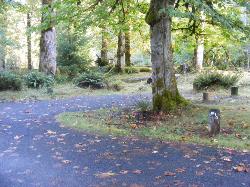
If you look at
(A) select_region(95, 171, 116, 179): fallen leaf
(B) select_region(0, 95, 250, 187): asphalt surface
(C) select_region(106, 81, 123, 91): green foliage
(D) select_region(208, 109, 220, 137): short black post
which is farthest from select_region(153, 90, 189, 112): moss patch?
(C) select_region(106, 81, 123, 91): green foliage

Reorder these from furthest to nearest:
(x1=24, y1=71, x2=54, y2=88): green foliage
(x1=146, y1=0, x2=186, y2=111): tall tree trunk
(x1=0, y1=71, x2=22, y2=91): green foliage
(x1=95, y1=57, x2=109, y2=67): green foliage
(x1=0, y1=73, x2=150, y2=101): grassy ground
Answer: (x1=95, y1=57, x2=109, y2=67): green foliage → (x1=24, y1=71, x2=54, y2=88): green foliage → (x1=0, y1=71, x2=22, y2=91): green foliage → (x1=0, y1=73, x2=150, y2=101): grassy ground → (x1=146, y1=0, x2=186, y2=111): tall tree trunk

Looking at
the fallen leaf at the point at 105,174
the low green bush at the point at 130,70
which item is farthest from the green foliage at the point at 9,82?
the fallen leaf at the point at 105,174

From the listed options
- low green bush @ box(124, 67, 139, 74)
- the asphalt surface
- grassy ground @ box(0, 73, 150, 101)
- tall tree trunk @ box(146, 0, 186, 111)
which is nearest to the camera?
the asphalt surface

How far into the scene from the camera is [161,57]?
12297 millimetres

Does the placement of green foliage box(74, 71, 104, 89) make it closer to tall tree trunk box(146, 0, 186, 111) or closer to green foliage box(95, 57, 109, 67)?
tall tree trunk box(146, 0, 186, 111)

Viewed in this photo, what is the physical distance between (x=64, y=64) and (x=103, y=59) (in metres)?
6.45

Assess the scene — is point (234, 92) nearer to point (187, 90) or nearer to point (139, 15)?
point (187, 90)

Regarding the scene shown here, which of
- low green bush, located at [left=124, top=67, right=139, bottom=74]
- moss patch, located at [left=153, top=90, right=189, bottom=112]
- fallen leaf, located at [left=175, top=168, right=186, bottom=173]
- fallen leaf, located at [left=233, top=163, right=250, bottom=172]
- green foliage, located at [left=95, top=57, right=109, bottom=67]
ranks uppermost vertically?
green foliage, located at [left=95, top=57, right=109, bottom=67]

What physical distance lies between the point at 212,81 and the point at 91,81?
6.42 m

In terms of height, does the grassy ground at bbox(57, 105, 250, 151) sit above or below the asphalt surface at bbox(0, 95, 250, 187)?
above

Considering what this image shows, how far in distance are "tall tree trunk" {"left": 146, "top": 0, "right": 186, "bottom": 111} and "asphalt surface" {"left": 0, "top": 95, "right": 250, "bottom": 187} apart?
9.98 ft

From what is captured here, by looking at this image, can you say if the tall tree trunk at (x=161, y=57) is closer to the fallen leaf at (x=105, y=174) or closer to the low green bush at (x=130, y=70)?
the fallen leaf at (x=105, y=174)

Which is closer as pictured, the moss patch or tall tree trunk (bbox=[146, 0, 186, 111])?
tall tree trunk (bbox=[146, 0, 186, 111])

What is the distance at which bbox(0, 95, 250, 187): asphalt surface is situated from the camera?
6664 mm
